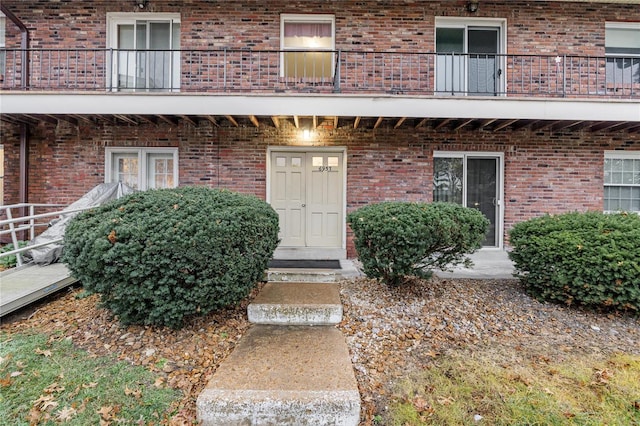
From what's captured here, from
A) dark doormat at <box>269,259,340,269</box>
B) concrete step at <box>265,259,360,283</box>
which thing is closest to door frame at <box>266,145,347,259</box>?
dark doormat at <box>269,259,340,269</box>

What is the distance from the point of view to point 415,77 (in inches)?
266

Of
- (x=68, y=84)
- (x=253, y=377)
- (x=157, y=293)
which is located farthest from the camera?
(x=68, y=84)

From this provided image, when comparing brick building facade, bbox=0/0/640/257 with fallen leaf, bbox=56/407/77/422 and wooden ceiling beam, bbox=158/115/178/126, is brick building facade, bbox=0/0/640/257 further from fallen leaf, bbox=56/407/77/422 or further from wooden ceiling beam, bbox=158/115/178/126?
fallen leaf, bbox=56/407/77/422

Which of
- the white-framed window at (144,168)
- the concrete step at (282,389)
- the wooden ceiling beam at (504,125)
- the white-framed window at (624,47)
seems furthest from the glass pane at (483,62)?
the white-framed window at (144,168)

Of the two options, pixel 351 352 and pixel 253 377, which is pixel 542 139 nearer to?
pixel 351 352

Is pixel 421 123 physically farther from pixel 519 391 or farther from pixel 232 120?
pixel 519 391

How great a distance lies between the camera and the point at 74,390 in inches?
102

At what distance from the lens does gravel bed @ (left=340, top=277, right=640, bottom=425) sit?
3021 mm

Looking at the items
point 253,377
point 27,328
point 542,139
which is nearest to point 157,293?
point 253,377

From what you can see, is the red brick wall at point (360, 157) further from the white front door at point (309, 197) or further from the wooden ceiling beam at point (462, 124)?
the white front door at point (309, 197)

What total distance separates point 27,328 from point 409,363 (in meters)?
4.19

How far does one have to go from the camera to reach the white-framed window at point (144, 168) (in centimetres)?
682

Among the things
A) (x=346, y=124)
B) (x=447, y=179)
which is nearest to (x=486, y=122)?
(x=447, y=179)

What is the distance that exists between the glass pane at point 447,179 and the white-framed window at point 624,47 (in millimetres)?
3972
